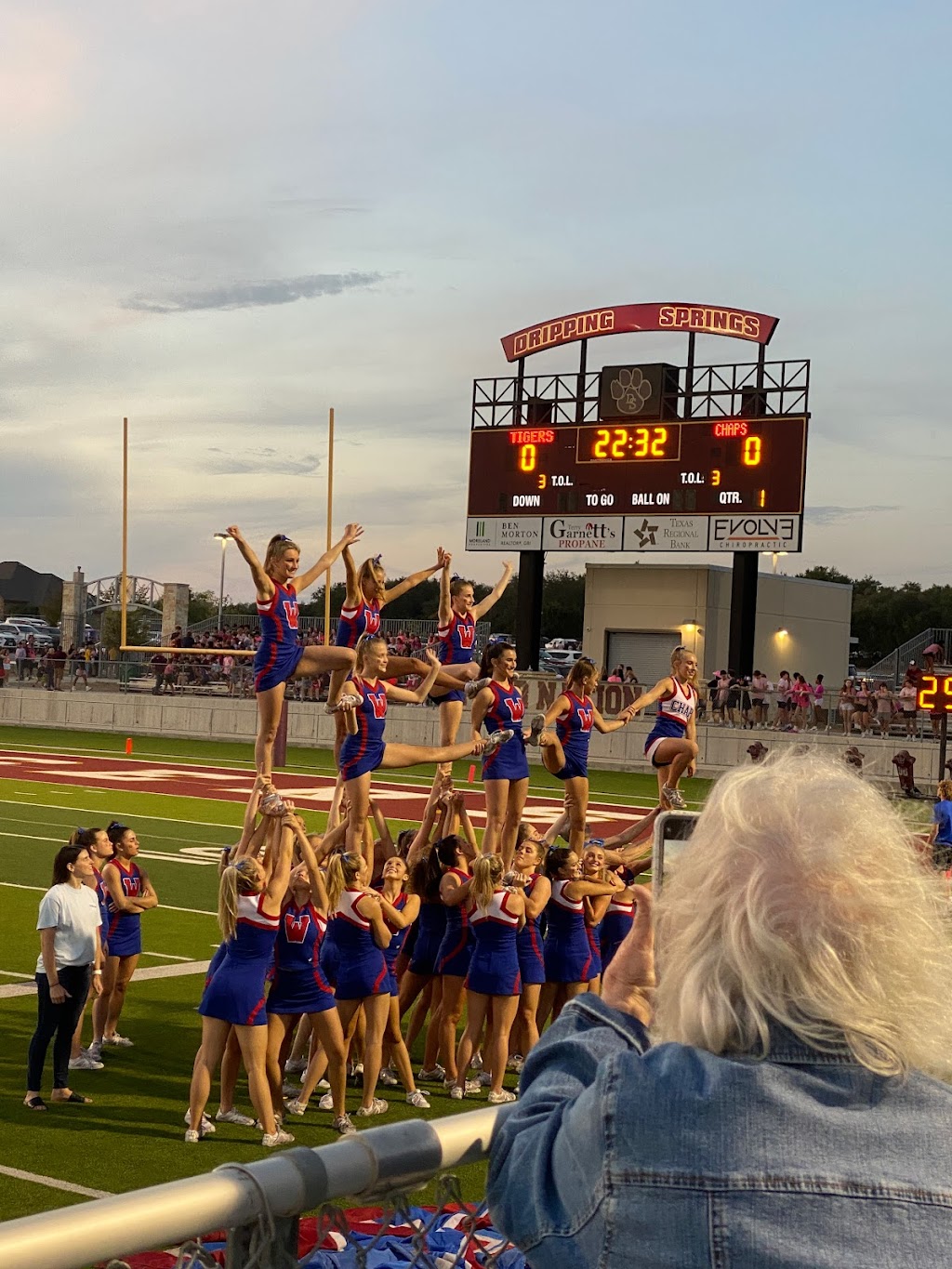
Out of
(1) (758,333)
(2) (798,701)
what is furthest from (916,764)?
(1) (758,333)

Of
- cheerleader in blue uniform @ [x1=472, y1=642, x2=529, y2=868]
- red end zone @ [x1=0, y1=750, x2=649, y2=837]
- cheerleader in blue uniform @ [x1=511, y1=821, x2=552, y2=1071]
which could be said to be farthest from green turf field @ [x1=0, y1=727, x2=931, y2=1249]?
cheerleader in blue uniform @ [x1=472, y1=642, x2=529, y2=868]

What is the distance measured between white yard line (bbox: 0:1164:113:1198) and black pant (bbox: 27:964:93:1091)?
3.83 ft

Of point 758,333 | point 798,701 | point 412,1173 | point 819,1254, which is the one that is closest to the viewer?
point 819,1254

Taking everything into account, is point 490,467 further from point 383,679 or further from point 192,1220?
point 192,1220

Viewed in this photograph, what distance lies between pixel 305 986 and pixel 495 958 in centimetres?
128

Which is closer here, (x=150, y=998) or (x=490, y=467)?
(x=150, y=998)

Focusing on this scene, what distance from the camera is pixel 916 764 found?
95.7 ft

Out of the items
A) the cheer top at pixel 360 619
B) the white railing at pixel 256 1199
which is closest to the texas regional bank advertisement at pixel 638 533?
the cheer top at pixel 360 619

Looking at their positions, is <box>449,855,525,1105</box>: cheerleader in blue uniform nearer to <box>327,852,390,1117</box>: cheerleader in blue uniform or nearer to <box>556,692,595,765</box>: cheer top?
<box>327,852,390,1117</box>: cheerleader in blue uniform

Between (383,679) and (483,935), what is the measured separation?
340cm

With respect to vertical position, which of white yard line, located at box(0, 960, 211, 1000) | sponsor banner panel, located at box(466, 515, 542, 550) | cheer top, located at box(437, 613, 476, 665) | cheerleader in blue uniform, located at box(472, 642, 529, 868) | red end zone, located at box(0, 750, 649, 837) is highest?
sponsor banner panel, located at box(466, 515, 542, 550)

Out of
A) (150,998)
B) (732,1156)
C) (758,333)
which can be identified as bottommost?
(150,998)

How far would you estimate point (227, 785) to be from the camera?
2866 cm

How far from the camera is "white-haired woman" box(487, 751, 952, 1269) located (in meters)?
1.69
